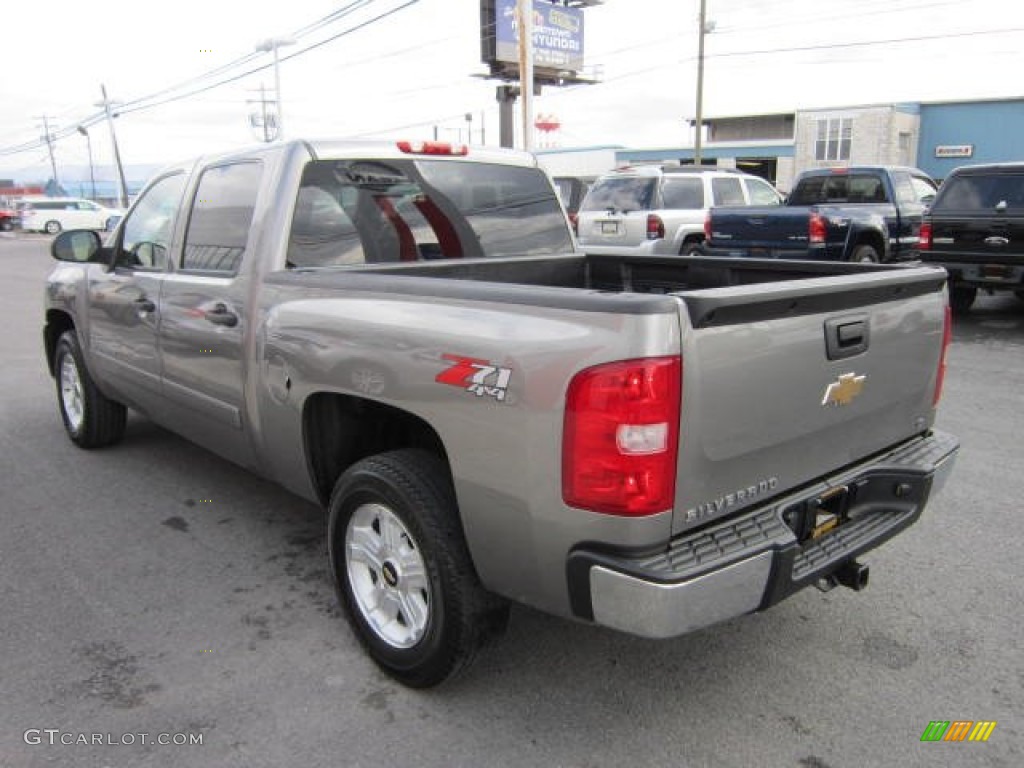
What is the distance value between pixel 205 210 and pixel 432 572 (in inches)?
92.9

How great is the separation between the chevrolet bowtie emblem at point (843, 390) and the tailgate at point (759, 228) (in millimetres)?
8275

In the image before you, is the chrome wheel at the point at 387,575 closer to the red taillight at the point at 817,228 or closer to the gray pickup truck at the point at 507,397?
the gray pickup truck at the point at 507,397

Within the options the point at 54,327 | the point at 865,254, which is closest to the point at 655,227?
the point at 865,254

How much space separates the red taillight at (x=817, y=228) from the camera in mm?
10234

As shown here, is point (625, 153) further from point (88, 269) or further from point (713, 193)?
point (88, 269)

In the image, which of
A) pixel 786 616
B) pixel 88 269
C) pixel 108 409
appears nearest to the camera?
pixel 786 616

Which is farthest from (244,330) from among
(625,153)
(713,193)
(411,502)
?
(625,153)

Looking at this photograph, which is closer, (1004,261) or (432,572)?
(432,572)

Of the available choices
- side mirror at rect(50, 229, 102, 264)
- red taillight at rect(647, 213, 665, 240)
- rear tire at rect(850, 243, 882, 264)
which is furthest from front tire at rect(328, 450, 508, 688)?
red taillight at rect(647, 213, 665, 240)

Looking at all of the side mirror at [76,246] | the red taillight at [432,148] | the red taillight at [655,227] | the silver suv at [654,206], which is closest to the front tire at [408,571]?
the red taillight at [432,148]

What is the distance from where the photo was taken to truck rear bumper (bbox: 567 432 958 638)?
212cm

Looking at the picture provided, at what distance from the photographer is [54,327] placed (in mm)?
5816

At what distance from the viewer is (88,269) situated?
5027mm

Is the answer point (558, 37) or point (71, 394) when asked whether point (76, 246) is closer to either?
point (71, 394)
